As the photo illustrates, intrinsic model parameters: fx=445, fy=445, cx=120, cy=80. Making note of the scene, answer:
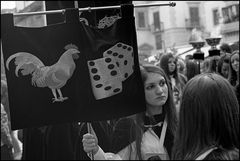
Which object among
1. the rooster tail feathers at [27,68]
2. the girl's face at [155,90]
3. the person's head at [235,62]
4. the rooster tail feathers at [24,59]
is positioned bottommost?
the girl's face at [155,90]

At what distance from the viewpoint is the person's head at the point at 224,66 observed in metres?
5.71

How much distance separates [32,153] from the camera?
3891mm

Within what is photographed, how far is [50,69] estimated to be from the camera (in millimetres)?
2510

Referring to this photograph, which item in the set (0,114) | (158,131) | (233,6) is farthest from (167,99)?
(233,6)

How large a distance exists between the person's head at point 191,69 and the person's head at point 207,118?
413 cm

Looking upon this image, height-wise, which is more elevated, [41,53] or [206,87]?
[41,53]

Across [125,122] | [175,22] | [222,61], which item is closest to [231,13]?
[222,61]

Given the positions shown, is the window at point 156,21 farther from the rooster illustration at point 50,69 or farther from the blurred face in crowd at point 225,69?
the rooster illustration at point 50,69

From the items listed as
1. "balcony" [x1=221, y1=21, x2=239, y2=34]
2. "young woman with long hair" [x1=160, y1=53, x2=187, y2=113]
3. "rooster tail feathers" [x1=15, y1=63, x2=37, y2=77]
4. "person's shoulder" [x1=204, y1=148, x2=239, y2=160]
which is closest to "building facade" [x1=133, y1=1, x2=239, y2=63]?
"balcony" [x1=221, y1=21, x2=239, y2=34]

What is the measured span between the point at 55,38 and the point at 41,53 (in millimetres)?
116

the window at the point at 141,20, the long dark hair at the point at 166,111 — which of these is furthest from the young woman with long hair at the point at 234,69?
the window at the point at 141,20

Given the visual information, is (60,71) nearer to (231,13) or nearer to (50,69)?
(50,69)

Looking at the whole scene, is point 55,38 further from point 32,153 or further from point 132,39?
point 32,153

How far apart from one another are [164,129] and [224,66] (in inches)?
113
